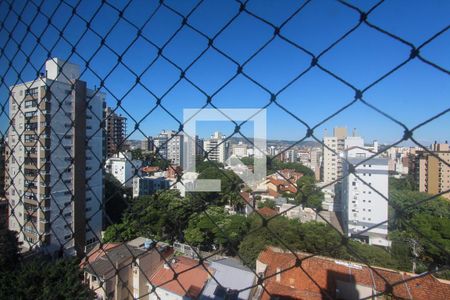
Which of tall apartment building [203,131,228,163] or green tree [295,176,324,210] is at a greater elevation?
tall apartment building [203,131,228,163]

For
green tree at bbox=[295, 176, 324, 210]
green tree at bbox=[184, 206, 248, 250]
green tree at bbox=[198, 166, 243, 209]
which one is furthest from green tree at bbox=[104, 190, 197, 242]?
green tree at bbox=[184, 206, 248, 250]

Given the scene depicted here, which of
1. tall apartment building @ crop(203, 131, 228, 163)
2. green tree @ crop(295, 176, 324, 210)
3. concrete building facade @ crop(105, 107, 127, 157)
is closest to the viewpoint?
green tree @ crop(295, 176, 324, 210)

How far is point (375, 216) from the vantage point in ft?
20.7

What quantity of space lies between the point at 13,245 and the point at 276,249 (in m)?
4.50

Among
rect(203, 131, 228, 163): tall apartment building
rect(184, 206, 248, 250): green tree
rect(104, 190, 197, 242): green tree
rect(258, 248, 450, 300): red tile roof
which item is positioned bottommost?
rect(184, 206, 248, 250): green tree

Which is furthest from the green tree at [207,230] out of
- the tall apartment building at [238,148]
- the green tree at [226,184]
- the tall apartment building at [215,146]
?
the tall apartment building at [215,146]

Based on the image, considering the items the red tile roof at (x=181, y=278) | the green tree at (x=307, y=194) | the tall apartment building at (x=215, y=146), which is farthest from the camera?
the red tile roof at (x=181, y=278)

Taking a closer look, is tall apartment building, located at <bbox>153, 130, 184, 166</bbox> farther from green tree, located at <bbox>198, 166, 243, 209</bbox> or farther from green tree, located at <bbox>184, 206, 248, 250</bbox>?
green tree, located at <bbox>184, 206, 248, 250</bbox>

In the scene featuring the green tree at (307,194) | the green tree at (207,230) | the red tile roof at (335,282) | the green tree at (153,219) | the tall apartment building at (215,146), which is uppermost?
the tall apartment building at (215,146)

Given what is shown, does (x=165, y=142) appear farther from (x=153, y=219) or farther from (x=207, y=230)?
(x=207, y=230)

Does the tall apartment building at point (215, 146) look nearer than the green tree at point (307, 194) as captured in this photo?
No

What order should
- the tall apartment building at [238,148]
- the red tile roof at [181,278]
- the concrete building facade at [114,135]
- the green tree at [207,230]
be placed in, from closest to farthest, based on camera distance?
the concrete building facade at [114,135] < the tall apartment building at [238,148] < the red tile roof at [181,278] < the green tree at [207,230]

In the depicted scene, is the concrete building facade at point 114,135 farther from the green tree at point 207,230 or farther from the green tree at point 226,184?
the green tree at point 207,230

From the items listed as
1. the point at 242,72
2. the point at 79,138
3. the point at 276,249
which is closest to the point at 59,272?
the point at 79,138
